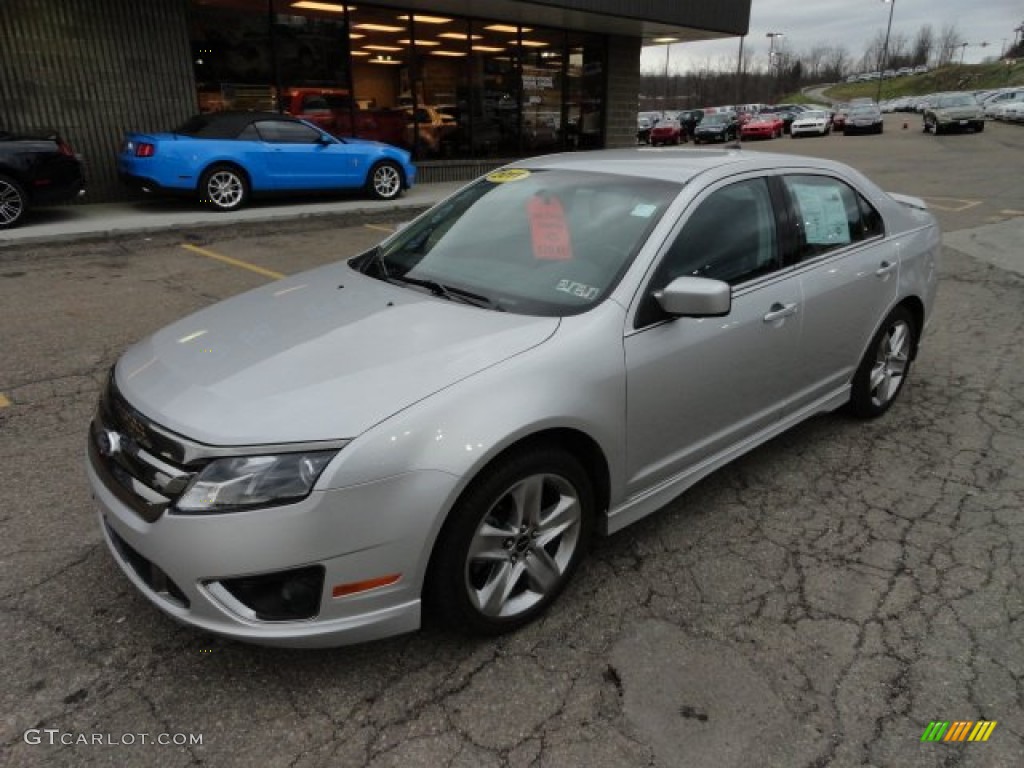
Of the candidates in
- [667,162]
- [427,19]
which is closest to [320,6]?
[427,19]

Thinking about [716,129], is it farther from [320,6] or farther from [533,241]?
[533,241]

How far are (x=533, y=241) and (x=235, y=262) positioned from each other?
6250mm

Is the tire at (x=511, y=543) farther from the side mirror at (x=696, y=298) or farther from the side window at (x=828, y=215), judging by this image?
the side window at (x=828, y=215)

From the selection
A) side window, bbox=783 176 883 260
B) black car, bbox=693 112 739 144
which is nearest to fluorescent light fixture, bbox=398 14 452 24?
side window, bbox=783 176 883 260

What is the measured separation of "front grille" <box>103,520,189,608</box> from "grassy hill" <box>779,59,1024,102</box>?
103 meters

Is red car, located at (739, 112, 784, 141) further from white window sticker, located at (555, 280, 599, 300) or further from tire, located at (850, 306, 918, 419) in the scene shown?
white window sticker, located at (555, 280, 599, 300)

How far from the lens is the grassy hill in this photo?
292 feet

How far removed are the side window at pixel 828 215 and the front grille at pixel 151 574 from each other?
3.02 metres

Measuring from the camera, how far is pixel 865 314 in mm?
3994

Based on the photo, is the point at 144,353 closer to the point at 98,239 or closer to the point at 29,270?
the point at 29,270

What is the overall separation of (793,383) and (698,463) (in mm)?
776

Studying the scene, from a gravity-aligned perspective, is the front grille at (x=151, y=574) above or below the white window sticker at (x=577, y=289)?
below

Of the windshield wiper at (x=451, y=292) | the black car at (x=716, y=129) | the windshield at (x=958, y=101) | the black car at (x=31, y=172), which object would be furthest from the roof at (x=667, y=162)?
the windshield at (x=958, y=101)

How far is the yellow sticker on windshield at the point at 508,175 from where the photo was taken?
3707 millimetres
